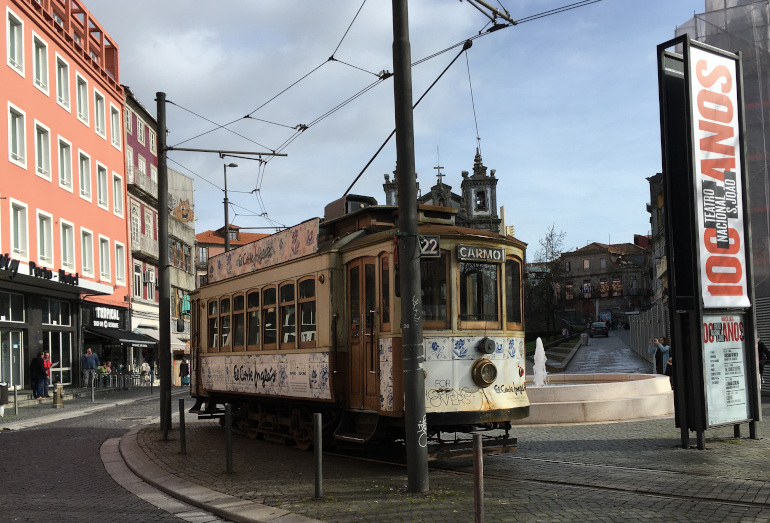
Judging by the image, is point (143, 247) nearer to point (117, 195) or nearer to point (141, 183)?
point (141, 183)

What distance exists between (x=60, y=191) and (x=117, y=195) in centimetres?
770

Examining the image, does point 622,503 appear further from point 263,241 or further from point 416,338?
point 263,241

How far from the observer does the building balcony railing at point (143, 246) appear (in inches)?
1702

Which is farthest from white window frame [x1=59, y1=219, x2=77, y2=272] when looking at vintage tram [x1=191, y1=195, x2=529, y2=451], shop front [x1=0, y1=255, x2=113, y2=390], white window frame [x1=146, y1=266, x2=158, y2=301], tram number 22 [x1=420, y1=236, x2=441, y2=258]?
tram number 22 [x1=420, y1=236, x2=441, y2=258]

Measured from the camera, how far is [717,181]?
12719 mm

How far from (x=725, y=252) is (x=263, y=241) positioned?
7.53 m

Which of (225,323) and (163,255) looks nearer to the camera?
(225,323)

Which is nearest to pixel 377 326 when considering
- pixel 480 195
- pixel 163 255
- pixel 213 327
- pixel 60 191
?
pixel 213 327

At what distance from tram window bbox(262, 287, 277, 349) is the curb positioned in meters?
2.71

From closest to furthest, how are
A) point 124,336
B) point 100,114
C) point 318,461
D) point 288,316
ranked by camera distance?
point 318,461, point 288,316, point 124,336, point 100,114

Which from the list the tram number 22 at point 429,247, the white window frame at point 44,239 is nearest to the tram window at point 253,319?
the tram number 22 at point 429,247

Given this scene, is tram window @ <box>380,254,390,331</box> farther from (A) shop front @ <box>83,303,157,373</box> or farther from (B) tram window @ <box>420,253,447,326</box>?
(A) shop front @ <box>83,303,157,373</box>

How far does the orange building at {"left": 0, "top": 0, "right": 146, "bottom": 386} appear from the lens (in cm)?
2878

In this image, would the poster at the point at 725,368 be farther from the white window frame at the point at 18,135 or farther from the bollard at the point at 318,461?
the white window frame at the point at 18,135
